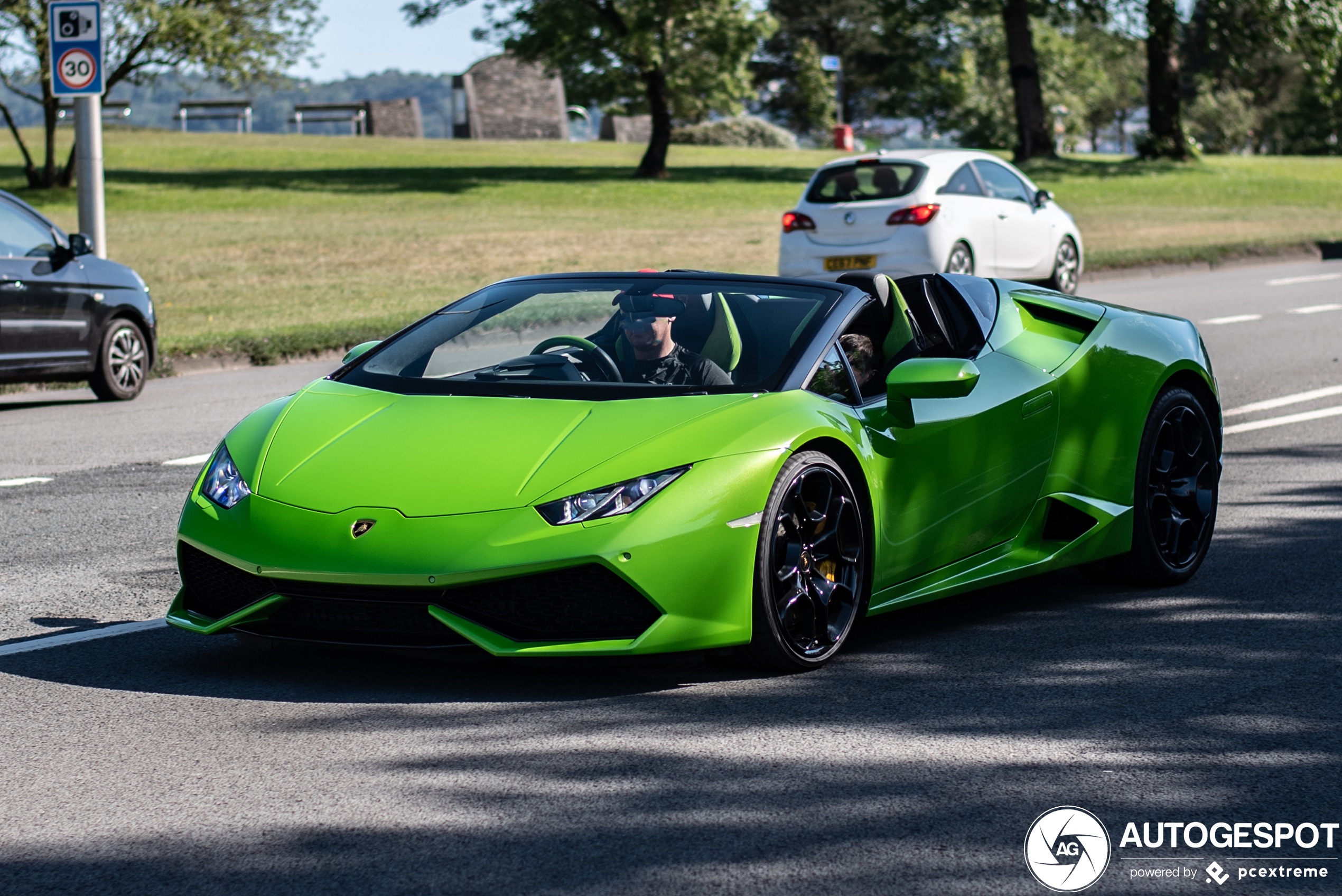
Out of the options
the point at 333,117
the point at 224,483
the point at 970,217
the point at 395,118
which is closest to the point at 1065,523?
the point at 224,483

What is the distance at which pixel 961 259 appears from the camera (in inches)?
715

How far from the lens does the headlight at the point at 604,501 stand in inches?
185

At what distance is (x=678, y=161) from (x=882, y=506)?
148ft

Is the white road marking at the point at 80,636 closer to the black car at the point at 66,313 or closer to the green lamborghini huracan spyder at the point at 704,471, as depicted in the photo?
the green lamborghini huracan spyder at the point at 704,471

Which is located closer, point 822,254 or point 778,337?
point 778,337

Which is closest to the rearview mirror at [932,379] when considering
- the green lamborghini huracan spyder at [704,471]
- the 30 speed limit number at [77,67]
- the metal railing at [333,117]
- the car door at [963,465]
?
the green lamborghini huracan spyder at [704,471]

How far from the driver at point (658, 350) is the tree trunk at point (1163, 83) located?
36143 mm

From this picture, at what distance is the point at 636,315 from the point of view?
229 inches

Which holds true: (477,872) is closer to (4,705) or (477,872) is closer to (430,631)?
(430,631)

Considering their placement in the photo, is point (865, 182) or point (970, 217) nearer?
point (970, 217)

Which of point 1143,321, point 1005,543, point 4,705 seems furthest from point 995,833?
point 1143,321

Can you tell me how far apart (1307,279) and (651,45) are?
1854 cm

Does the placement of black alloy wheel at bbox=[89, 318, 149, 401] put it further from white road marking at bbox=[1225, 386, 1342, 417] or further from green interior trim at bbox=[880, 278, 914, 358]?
green interior trim at bbox=[880, 278, 914, 358]

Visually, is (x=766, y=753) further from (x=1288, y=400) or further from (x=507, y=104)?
(x=507, y=104)
